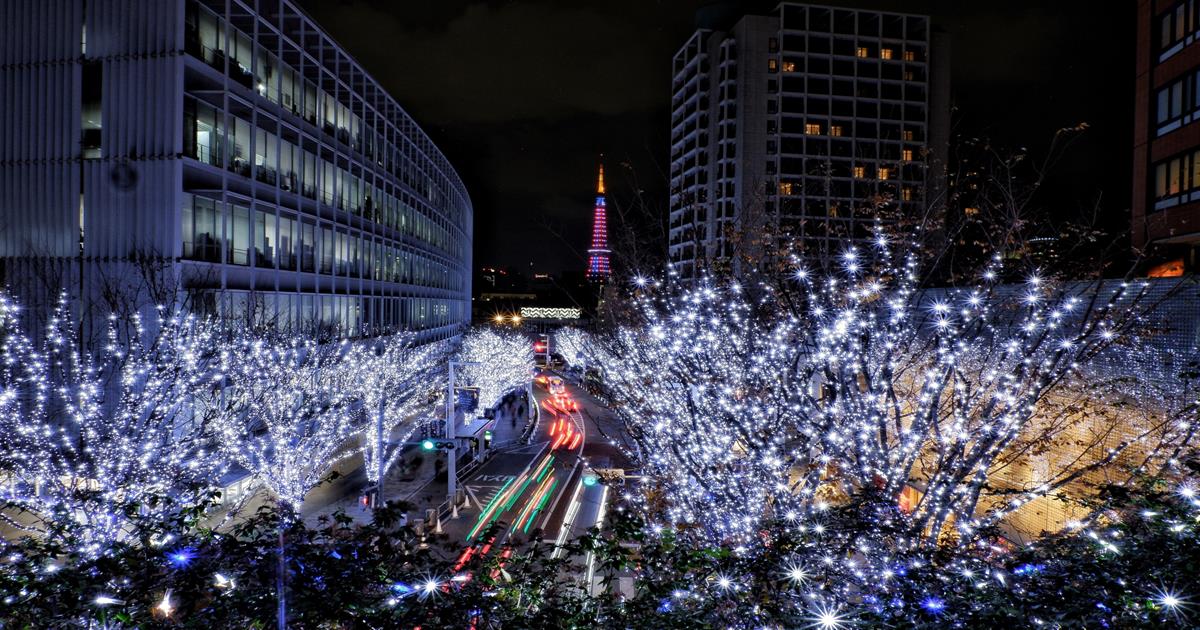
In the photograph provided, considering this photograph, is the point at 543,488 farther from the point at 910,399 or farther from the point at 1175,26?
the point at 1175,26

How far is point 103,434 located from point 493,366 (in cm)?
2509

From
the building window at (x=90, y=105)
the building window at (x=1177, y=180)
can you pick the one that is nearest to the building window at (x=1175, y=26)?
the building window at (x=1177, y=180)

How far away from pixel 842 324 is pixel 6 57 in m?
25.7

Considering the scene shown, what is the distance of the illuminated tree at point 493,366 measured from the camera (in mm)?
35031

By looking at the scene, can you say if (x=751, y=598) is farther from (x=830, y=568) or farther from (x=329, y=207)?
(x=329, y=207)

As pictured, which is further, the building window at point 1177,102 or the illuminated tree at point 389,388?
the illuminated tree at point 389,388

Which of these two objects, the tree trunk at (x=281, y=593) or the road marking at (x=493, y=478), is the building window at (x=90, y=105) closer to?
the road marking at (x=493, y=478)

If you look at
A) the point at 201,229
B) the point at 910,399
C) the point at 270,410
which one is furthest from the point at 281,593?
the point at 201,229

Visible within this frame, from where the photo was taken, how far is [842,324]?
8102 mm

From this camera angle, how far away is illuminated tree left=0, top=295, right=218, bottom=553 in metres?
10.0

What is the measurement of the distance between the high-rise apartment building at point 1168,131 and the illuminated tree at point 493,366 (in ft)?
88.0

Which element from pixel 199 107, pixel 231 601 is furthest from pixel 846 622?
pixel 199 107

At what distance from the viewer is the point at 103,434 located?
12.2m

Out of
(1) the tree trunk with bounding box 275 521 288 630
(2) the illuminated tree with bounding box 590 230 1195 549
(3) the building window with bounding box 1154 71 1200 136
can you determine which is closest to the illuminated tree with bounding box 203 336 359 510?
(2) the illuminated tree with bounding box 590 230 1195 549
